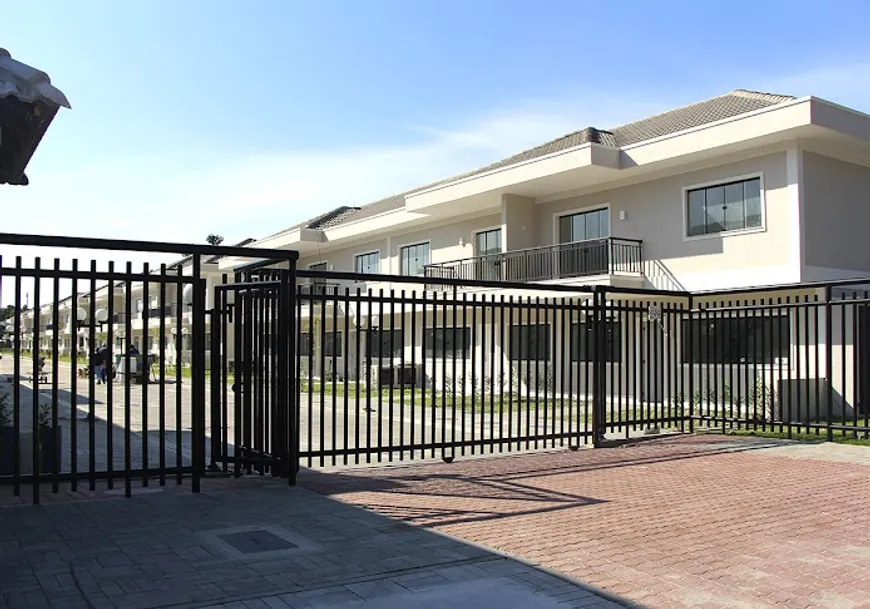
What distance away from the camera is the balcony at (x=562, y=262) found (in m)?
23.2

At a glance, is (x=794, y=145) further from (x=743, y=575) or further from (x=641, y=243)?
(x=743, y=575)

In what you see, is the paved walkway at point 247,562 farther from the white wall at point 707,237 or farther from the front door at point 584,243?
the front door at point 584,243

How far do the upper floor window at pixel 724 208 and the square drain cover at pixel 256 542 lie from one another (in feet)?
56.2

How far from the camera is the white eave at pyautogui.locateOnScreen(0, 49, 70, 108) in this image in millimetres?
4945

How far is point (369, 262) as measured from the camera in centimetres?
3731

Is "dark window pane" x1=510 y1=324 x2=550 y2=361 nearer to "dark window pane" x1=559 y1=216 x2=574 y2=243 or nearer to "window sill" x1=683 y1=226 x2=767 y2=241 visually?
"dark window pane" x1=559 y1=216 x2=574 y2=243

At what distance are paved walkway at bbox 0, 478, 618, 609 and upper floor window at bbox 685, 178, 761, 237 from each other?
16113mm

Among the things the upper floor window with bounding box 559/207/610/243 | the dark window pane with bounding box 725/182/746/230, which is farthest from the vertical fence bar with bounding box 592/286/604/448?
the upper floor window with bounding box 559/207/610/243

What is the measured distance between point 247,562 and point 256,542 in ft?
1.96

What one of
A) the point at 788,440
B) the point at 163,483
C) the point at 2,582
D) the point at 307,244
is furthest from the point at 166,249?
the point at 307,244

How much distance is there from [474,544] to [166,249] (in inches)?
173

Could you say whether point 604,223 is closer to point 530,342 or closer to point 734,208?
point 734,208

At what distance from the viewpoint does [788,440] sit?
13.4 metres

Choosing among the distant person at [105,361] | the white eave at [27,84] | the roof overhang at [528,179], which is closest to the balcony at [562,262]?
the roof overhang at [528,179]
